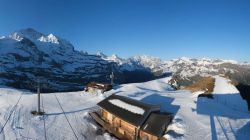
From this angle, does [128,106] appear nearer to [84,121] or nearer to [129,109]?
[129,109]

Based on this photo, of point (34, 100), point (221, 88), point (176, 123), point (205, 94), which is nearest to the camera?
point (176, 123)

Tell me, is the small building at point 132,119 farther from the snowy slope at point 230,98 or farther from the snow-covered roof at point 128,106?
the snowy slope at point 230,98

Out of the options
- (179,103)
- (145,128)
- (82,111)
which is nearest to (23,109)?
(82,111)

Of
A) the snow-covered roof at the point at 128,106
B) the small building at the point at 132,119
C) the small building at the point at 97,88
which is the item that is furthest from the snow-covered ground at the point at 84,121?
the small building at the point at 97,88

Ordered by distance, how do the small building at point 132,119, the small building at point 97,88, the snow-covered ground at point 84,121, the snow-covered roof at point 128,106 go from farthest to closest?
the small building at point 97,88 → the snow-covered roof at point 128,106 → the snow-covered ground at point 84,121 → the small building at point 132,119

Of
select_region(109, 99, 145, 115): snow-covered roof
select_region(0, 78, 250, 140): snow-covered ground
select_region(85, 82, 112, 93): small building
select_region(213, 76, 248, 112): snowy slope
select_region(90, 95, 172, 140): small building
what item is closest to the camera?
select_region(90, 95, 172, 140): small building

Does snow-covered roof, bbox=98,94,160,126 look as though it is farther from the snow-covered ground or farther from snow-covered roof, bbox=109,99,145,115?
the snow-covered ground

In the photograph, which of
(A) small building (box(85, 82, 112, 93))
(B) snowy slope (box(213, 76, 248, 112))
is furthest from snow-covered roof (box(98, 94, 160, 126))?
(B) snowy slope (box(213, 76, 248, 112))

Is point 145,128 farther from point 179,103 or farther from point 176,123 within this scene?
point 179,103
